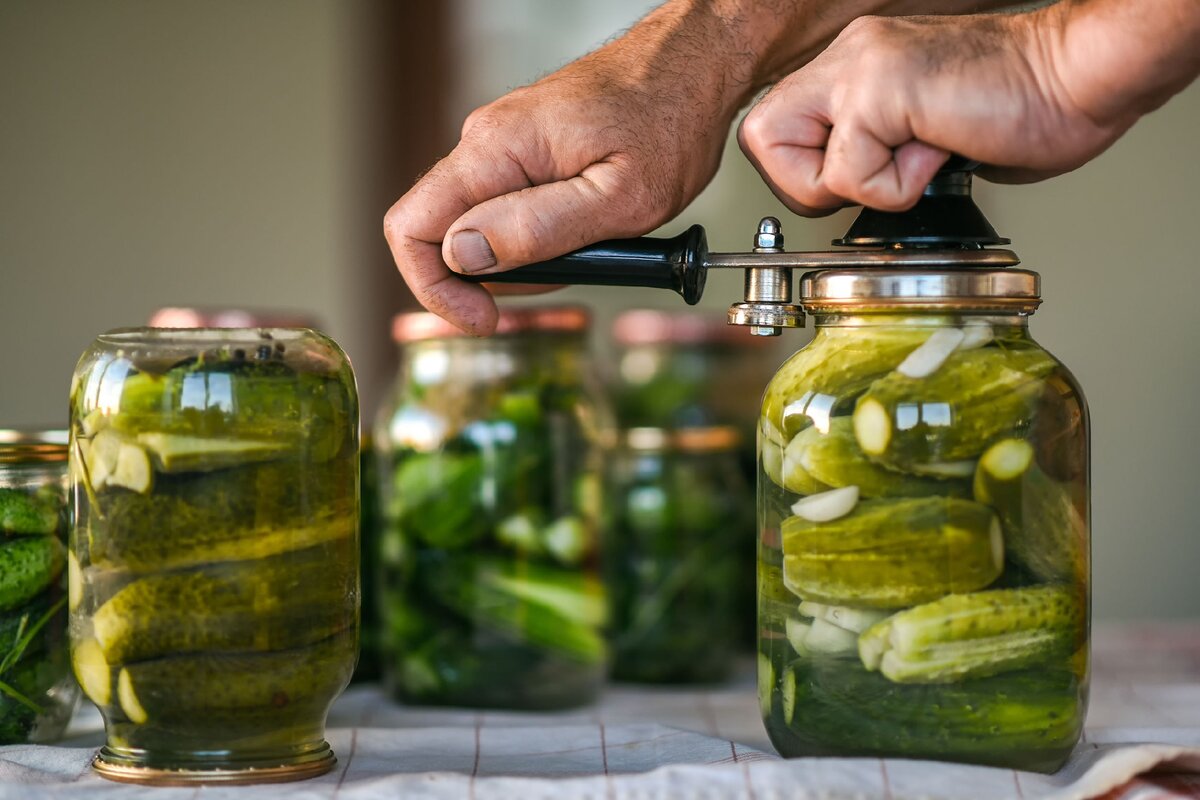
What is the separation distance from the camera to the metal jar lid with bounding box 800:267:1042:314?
2.53 feet

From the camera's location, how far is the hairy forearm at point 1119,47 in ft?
2.48

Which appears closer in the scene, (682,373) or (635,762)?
(635,762)

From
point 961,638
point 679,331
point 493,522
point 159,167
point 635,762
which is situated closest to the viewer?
point 961,638

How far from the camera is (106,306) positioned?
8.71ft

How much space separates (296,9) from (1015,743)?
2343 millimetres

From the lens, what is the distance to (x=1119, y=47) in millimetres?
768

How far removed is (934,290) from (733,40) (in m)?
0.31

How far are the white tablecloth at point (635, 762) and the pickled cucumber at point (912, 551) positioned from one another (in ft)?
0.30

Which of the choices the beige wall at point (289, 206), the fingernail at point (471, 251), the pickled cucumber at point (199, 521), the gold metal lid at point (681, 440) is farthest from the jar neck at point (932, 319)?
the beige wall at point (289, 206)

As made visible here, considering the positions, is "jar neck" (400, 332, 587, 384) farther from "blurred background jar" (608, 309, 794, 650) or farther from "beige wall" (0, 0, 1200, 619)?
"beige wall" (0, 0, 1200, 619)

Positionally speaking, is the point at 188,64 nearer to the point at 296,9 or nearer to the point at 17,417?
the point at 296,9

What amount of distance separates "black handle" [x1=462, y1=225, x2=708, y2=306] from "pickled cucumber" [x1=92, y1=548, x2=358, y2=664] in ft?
0.82

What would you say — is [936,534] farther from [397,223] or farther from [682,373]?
[682,373]

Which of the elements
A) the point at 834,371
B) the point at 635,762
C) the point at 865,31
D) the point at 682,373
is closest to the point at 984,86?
the point at 865,31
